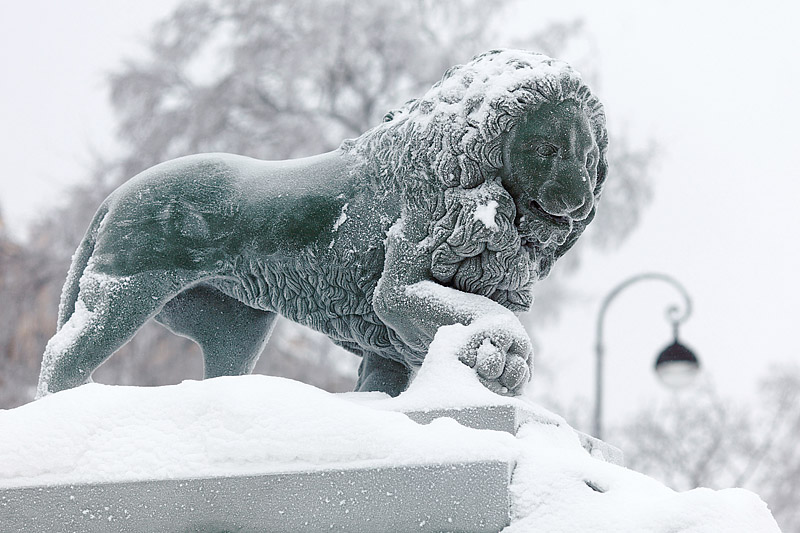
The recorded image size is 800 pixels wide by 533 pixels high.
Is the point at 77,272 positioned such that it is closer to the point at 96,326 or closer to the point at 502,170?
the point at 96,326

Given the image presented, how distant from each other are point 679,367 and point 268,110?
5.61 metres

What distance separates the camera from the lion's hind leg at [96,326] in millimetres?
3684

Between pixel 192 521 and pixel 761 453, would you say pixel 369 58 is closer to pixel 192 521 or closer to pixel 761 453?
pixel 761 453

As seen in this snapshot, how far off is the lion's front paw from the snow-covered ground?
0.32 ft

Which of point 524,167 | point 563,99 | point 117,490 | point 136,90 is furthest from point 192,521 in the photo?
point 136,90

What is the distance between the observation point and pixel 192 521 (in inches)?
Result: 114

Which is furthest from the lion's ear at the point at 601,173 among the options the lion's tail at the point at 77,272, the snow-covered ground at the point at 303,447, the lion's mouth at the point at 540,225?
the lion's tail at the point at 77,272

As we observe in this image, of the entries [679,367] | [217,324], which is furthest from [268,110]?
[217,324]

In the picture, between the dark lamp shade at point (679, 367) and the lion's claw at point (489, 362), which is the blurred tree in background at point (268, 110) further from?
the lion's claw at point (489, 362)

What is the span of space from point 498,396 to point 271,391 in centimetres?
64

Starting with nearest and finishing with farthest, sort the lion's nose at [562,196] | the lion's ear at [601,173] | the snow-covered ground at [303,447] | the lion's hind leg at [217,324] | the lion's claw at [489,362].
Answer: the snow-covered ground at [303,447], the lion's claw at [489,362], the lion's nose at [562,196], the lion's ear at [601,173], the lion's hind leg at [217,324]

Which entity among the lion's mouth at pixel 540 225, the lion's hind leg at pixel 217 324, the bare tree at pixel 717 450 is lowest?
the bare tree at pixel 717 450

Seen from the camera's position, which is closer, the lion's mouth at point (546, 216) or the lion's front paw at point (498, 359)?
the lion's front paw at point (498, 359)

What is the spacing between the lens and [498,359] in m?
3.28
